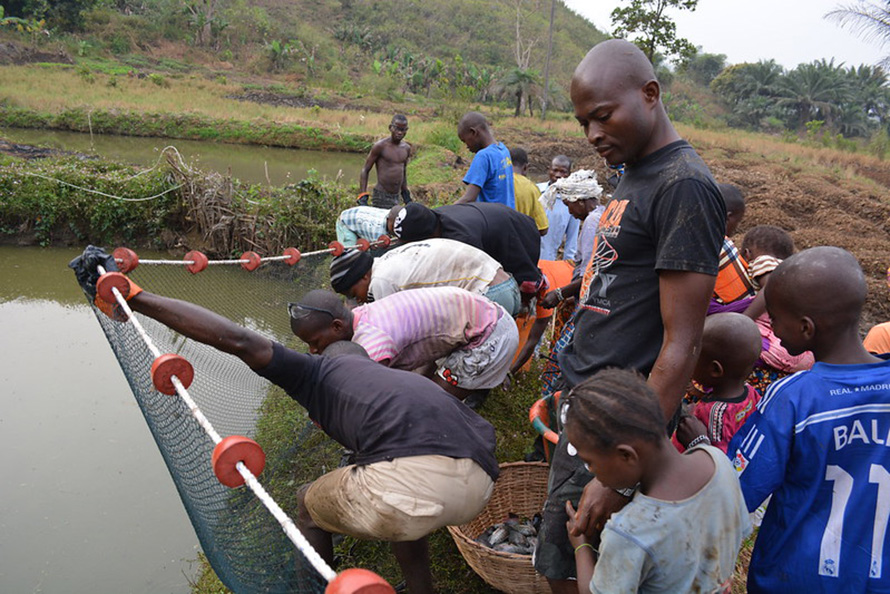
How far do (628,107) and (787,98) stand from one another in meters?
46.4

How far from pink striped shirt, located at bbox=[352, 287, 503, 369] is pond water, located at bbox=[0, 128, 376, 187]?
37.4 feet

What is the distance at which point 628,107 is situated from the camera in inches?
60.1

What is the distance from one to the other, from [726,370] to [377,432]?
1.32 m

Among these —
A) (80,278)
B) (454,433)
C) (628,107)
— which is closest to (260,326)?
(80,278)

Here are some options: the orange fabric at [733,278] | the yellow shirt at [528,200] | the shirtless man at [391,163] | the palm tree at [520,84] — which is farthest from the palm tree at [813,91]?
the orange fabric at [733,278]

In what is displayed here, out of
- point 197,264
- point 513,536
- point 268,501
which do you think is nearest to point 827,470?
point 268,501

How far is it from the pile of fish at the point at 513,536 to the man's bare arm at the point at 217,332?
1405 millimetres

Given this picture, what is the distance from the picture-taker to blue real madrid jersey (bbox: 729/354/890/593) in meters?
1.43

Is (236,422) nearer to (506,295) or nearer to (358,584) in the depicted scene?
(506,295)

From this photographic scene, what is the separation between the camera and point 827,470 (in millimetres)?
1476

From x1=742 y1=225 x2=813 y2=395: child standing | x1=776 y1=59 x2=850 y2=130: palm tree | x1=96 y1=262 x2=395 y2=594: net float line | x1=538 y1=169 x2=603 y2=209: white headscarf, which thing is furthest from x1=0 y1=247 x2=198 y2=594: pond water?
x1=776 y1=59 x2=850 y2=130: palm tree

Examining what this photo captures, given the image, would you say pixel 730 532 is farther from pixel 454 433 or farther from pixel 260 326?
pixel 260 326

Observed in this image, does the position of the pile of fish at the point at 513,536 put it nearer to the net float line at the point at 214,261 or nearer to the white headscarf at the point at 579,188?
the net float line at the point at 214,261

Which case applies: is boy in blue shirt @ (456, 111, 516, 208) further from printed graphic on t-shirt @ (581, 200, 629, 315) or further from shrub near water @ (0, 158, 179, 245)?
shrub near water @ (0, 158, 179, 245)
